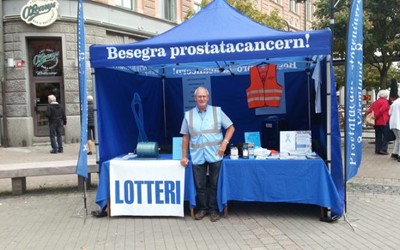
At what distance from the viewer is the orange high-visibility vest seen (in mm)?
7824

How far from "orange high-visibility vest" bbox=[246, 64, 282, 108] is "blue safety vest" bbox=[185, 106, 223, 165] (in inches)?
95.1

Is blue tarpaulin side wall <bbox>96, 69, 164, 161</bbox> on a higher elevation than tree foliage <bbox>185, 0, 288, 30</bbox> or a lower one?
lower

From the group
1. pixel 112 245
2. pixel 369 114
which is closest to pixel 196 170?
pixel 112 245

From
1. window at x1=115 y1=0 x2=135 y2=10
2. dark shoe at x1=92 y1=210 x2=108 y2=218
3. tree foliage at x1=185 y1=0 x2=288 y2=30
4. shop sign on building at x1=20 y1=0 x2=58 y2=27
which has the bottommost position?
dark shoe at x1=92 y1=210 x2=108 y2=218

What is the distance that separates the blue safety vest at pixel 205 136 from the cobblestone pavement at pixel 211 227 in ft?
2.73

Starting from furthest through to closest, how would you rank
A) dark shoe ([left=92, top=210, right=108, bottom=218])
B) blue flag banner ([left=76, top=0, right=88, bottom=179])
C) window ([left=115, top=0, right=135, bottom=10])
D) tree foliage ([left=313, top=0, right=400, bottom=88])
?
1. window ([left=115, top=0, right=135, bottom=10])
2. tree foliage ([left=313, top=0, right=400, bottom=88])
3. dark shoe ([left=92, top=210, right=108, bottom=218])
4. blue flag banner ([left=76, top=0, right=88, bottom=179])

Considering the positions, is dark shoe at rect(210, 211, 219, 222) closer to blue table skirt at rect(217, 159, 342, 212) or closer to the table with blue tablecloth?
blue table skirt at rect(217, 159, 342, 212)

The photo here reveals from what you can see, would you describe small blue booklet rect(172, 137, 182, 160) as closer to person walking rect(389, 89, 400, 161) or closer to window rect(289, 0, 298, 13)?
person walking rect(389, 89, 400, 161)

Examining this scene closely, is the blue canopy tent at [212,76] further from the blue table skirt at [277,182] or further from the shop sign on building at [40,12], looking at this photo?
the shop sign on building at [40,12]

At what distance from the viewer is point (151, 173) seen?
19.0ft

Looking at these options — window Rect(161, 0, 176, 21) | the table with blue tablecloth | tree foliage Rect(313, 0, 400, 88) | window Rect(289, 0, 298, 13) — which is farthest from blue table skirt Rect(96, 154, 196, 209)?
window Rect(289, 0, 298, 13)

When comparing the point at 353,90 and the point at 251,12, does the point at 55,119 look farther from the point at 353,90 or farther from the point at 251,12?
the point at 353,90

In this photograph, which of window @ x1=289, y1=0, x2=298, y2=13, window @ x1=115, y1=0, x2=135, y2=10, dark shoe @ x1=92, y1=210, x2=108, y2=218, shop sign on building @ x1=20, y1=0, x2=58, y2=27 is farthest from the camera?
window @ x1=289, y1=0, x2=298, y2=13

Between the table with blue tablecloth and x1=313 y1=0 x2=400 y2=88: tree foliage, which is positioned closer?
the table with blue tablecloth
